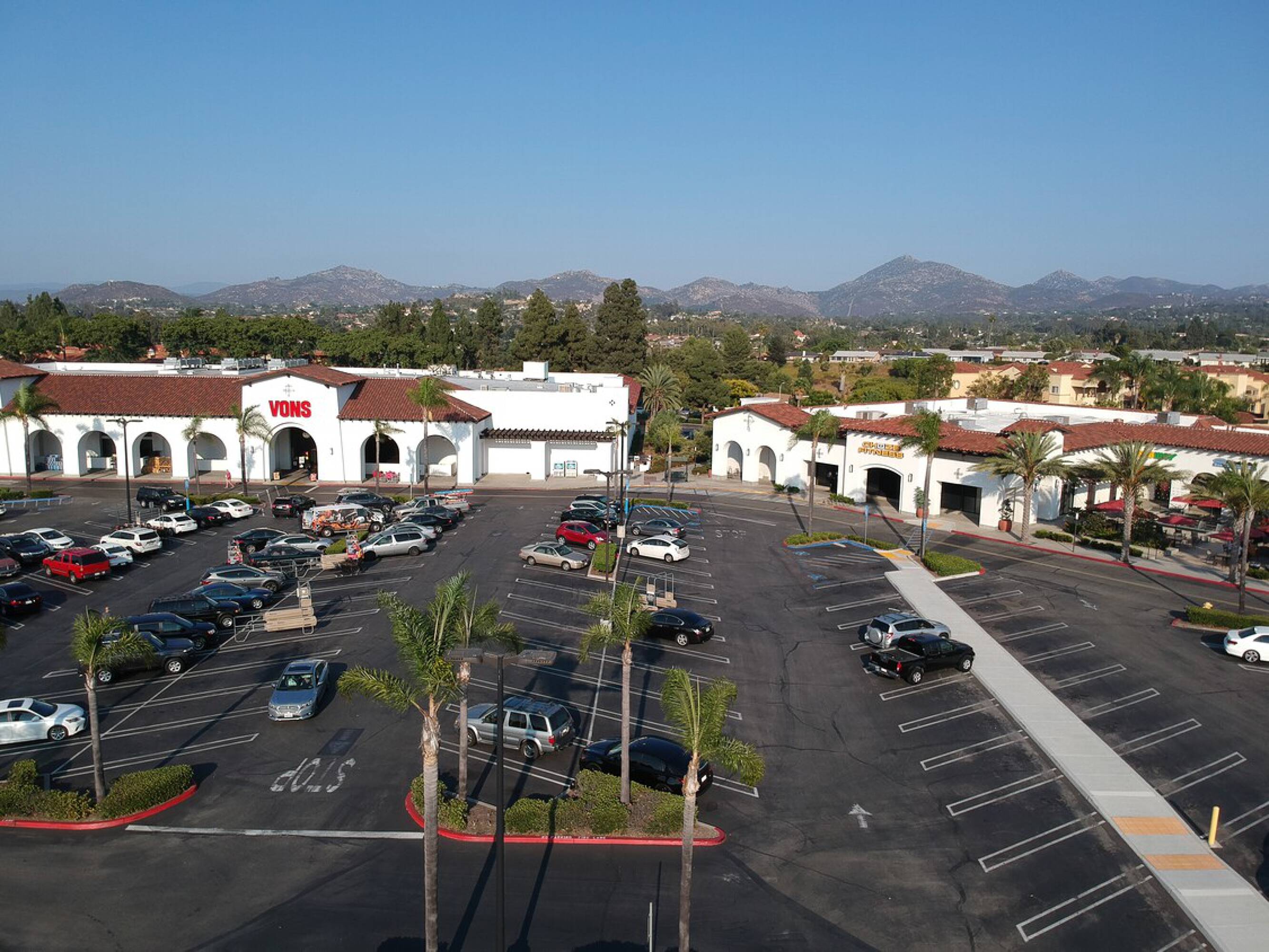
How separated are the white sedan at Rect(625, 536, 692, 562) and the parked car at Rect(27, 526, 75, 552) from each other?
27.4m

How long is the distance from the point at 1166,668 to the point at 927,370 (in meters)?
90.4

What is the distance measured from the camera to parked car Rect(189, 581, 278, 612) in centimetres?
3538

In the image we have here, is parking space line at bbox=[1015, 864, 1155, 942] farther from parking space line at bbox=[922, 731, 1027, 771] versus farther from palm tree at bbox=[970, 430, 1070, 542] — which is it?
palm tree at bbox=[970, 430, 1070, 542]

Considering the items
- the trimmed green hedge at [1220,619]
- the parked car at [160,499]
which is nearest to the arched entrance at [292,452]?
the parked car at [160,499]

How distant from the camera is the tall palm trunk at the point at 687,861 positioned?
51.6ft

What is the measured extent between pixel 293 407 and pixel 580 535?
30.0m

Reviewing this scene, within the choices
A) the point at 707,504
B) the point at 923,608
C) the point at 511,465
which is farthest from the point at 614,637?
the point at 511,465

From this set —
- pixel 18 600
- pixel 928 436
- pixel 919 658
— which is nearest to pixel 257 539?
pixel 18 600

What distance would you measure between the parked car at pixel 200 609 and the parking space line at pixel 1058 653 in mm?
29726

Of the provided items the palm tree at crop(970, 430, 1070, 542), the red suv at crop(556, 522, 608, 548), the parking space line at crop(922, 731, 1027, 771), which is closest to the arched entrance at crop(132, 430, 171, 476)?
the red suv at crop(556, 522, 608, 548)

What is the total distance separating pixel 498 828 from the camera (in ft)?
51.3

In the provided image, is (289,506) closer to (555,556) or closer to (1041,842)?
(555,556)

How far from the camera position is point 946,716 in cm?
2733

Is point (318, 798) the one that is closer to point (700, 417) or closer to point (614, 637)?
point (614, 637)
